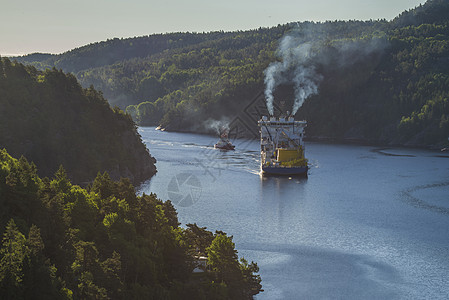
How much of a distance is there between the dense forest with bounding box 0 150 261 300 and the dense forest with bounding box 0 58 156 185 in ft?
162

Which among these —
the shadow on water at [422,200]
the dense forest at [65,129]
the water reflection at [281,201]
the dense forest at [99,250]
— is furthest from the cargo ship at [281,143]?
the dense forest at [99,250]

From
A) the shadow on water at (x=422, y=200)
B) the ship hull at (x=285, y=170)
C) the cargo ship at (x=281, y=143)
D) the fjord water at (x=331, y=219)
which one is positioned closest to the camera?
the fjord water at (x=331, y=219)

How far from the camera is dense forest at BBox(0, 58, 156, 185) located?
10171 cm

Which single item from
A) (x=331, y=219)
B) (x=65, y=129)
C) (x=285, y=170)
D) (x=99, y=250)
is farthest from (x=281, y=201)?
(x=99, y=250)

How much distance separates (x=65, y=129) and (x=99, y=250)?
73051mm

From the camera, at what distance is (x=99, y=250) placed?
148ft

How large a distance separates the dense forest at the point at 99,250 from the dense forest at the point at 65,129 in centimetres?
4949

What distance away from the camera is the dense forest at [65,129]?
102 m

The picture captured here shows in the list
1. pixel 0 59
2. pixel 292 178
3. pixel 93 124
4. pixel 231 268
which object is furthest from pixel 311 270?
pixel 0 59

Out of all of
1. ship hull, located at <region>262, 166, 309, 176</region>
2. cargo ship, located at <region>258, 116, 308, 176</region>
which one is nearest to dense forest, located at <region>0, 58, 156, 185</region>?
ship hull, located at <region>262, 166, 309, 176</region>

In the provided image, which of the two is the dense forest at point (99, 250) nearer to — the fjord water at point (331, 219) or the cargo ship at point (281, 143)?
the fjord water at point (331, 219)

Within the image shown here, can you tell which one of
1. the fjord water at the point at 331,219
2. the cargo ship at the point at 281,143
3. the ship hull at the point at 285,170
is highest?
the cargo ship at the point at 281,143

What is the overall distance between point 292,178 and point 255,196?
75.7 feet

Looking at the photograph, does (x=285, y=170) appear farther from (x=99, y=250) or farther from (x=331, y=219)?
(x=99, y=250)
